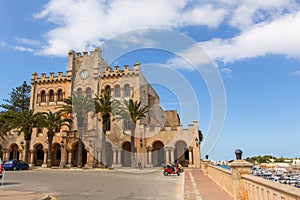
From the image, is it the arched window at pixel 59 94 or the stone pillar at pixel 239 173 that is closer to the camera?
the stone pillar at pixel 239 173

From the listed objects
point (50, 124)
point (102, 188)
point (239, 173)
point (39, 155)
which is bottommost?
point (102, 188)

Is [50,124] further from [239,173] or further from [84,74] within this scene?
[239,173]

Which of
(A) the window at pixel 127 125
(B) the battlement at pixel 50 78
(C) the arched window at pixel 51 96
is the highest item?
(B) the battlement at pixel 50 78

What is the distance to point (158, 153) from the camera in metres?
36.4

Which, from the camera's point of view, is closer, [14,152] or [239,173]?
[239,173]

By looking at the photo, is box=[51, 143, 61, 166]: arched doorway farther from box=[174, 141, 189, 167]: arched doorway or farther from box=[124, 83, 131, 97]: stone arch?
box=[174, 141, 189, 167]: arched doorway

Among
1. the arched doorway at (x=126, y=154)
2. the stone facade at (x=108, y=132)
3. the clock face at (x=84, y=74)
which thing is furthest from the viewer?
the clock face at (x=84, y=74)

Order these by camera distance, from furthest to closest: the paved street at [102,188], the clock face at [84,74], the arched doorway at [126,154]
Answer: the clock face at [84,74] < the arched doorway at [126,154] < the paved street at [102,188]

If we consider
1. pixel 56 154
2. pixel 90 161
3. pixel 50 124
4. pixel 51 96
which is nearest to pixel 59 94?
pixel 51 96

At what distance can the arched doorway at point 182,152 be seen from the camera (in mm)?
35219

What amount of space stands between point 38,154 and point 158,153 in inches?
766

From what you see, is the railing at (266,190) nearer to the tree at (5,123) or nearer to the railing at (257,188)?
the railing at (257,188)

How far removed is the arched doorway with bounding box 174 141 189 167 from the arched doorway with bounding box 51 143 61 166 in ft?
59.4

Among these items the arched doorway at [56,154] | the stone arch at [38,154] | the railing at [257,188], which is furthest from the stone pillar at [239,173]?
the stone arch at [38,154]
